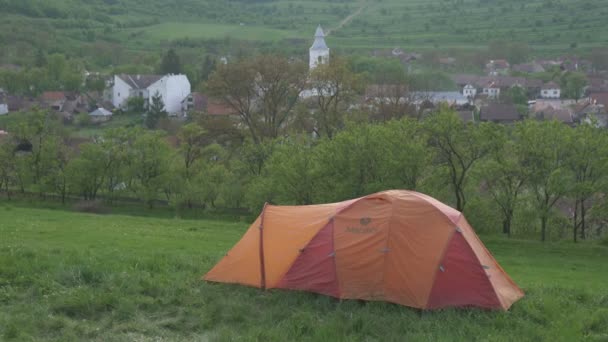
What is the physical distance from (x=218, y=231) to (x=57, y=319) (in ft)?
53.5

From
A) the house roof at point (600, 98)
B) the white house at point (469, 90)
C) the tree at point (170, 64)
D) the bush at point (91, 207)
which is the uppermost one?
the tree at point (170, 64)

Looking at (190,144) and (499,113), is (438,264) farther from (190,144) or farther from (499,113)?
(499,113)

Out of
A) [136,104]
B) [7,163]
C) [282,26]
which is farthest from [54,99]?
[282,26]

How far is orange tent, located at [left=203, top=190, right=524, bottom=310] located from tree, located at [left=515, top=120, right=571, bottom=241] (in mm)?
16286

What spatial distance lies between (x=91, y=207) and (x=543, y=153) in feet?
80.0

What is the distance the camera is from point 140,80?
336 feet

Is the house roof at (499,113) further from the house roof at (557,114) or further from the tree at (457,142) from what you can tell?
the tree at (457,142)

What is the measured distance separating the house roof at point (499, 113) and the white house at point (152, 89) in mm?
42002

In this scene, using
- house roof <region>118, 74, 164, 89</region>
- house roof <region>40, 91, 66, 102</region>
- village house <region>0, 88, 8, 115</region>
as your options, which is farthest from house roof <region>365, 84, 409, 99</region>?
house roof <region>40, 91, 66, 102</region>

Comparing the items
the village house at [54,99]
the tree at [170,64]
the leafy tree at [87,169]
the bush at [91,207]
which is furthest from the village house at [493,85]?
the bush at [91,207]

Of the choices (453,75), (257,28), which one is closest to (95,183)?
(453,75)

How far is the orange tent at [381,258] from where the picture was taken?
1288 cm

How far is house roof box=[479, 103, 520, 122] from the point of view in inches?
3273

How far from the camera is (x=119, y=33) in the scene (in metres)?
154
